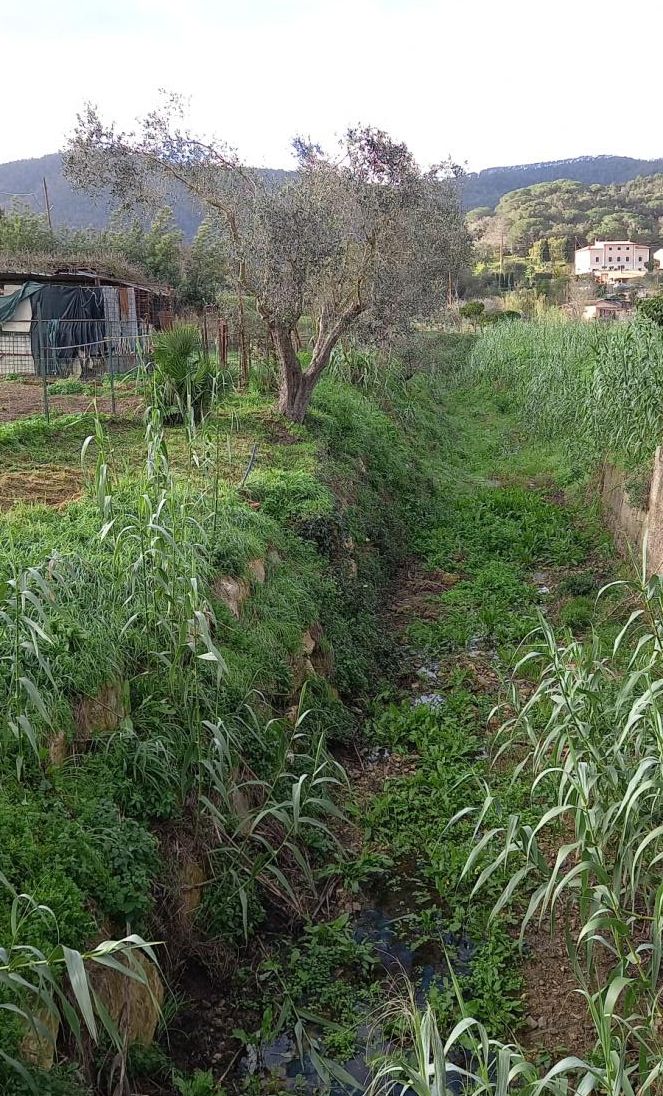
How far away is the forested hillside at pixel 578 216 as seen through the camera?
67.1m

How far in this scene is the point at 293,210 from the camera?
10500mm

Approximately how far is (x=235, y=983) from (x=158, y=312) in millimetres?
19834

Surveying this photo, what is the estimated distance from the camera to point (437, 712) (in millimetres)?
6203

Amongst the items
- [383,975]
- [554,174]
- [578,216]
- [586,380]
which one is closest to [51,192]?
[578,216]

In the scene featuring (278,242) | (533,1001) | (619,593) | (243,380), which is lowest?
(533,1001)

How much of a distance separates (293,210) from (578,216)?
7196 cm

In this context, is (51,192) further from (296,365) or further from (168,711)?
(168,711)

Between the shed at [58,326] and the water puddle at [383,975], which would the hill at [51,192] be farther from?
the water puddle at [383,975]

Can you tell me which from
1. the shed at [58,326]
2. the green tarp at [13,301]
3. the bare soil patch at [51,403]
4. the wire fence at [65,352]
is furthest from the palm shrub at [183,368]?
the green tarp at [13,301]

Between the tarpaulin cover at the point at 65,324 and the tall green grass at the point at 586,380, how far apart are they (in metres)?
7.44

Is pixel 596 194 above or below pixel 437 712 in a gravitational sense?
above

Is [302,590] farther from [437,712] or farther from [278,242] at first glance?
[278,242]

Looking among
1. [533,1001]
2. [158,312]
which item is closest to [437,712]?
[533,1001]

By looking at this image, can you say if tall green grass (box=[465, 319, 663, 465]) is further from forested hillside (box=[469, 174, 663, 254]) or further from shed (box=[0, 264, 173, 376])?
forested hillside (box=[469, 174, 663, 254])
